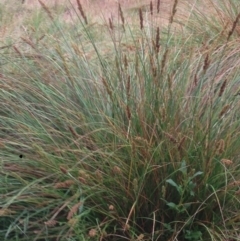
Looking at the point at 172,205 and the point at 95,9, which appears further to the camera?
the point at 95,9

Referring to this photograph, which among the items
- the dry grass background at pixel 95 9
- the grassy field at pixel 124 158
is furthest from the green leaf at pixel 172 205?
the dry grass background at pixel 95 9

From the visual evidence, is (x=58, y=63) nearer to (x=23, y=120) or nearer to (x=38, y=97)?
(x=38, y=97)

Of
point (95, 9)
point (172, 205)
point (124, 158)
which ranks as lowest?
point (95, 9)

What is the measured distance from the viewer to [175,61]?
385 centimetres

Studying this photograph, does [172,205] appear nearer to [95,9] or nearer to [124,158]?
[124,158]

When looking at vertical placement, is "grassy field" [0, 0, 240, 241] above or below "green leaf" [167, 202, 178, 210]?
above

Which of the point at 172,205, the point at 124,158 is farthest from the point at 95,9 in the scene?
the point at 172,205

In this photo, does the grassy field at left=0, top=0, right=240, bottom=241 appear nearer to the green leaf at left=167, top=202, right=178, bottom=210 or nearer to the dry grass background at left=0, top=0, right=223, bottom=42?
the green leaf at left=167, top=202, right=178, bottom=210

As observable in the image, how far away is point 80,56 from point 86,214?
1.19 meters

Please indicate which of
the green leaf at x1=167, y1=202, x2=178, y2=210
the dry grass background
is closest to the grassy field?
the green leaf at x1=167, y1=202, x2=178, y2=210

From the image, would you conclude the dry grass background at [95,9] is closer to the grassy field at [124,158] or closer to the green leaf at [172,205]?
the grassy field at [124,158]

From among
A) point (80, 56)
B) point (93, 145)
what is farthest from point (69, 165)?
point (80, 56)

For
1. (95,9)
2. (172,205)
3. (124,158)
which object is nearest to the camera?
(172,205)

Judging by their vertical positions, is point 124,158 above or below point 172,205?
above
